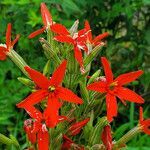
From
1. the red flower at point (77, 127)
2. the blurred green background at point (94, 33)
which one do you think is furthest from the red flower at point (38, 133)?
the blurred green background at point (94, 33)

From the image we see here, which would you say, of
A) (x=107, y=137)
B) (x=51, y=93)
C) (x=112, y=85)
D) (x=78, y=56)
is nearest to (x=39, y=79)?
(x=51, y=93)

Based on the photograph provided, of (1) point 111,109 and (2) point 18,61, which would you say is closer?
(1) point 111,109

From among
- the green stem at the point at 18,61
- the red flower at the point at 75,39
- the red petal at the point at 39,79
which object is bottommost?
the red petal at the point at 39,79

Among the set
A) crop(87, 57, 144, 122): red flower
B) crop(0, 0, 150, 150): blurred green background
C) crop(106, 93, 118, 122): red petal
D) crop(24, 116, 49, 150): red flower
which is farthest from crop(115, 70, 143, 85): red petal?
crop(0, 0, 150, 150): blurred green background

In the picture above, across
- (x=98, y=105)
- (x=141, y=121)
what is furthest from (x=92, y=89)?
(x=141, y=121)

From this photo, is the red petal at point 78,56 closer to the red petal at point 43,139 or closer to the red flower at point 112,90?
the red flower at point 112,90

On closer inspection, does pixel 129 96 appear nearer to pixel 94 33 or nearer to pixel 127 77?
pixel 127 77
